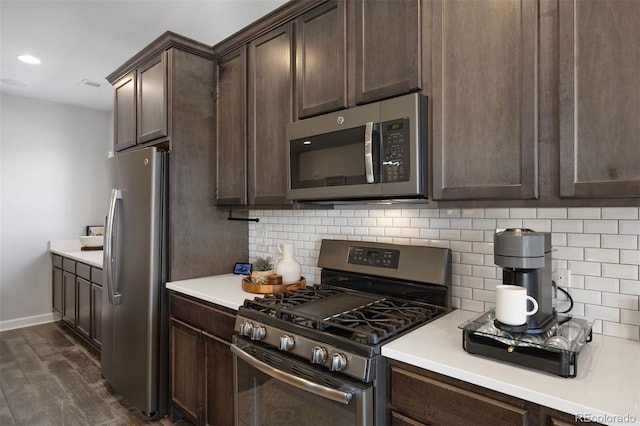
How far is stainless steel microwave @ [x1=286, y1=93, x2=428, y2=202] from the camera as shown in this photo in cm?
149

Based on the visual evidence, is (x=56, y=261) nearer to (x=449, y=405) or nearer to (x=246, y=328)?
(x=246, y=328)

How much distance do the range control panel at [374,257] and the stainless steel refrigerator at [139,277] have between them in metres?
1.25

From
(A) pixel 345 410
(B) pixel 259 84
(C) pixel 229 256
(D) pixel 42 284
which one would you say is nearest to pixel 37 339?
(D) pixel 42 284

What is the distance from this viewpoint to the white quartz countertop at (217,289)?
1.97m

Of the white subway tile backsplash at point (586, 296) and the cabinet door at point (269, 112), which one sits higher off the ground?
the cabinet door at point (269, 112)

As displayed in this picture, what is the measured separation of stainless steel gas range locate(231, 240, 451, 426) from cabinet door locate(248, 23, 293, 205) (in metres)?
0.59

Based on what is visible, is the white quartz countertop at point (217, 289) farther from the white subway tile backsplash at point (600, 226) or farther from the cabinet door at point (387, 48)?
the white subway tile backsplash at point (600, 226)

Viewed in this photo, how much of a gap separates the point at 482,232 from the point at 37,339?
4.60 m

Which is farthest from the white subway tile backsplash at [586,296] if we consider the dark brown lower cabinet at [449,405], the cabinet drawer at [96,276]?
the cabinet drawer at [96,276]

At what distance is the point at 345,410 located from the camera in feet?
4.24

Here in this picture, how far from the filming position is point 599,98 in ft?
3.64

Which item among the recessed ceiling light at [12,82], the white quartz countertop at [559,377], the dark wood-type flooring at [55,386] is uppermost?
the recessed ceiling light at [12,82]

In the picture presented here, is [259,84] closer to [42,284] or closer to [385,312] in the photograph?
[385,312]

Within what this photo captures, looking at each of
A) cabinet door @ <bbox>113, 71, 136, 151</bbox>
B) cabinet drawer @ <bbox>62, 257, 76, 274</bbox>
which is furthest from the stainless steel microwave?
cabinet drawer @ <bbox>62, 257, 76, 274</bbox>
